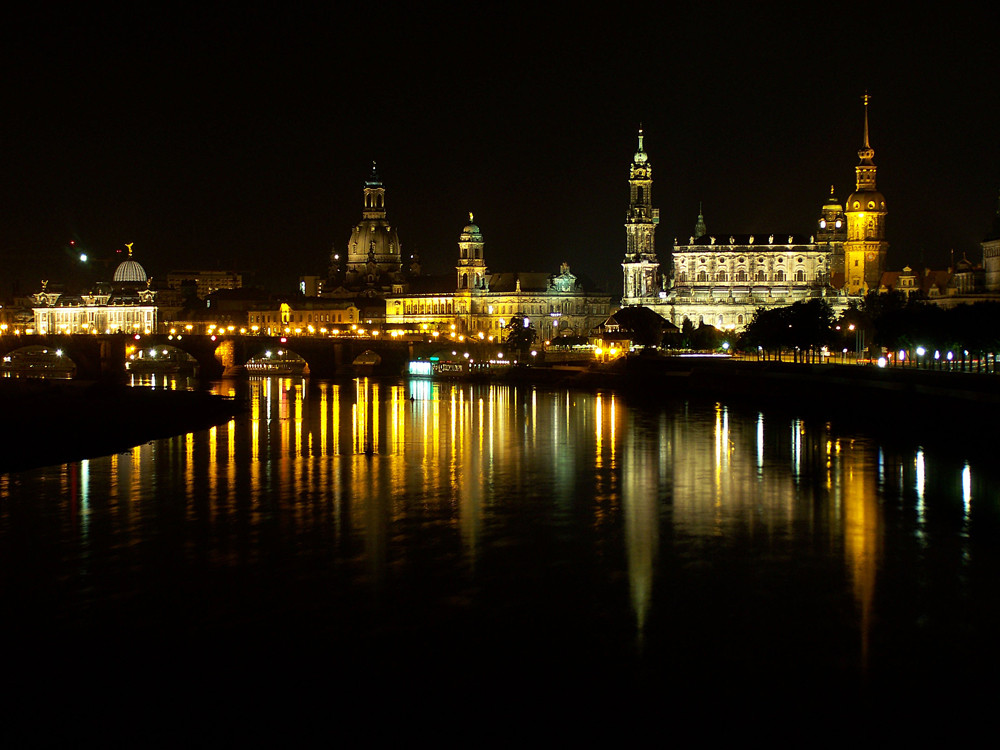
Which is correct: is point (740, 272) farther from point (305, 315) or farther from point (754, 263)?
point (305, 315)

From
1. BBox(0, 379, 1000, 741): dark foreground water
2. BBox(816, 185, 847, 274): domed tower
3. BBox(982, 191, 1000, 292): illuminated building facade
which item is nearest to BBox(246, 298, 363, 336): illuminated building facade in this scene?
BBox(816, 185, 847, 274): domed tower

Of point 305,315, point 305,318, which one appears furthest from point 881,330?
point 305,315

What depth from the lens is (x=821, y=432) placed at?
55438 millimetres

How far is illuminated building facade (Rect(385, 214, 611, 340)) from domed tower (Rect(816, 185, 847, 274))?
116 feet

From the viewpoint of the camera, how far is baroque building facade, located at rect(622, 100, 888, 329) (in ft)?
481

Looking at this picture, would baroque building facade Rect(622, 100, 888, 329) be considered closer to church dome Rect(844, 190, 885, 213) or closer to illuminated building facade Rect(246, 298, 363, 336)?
church dome Rect(844, 190, 885, 213)

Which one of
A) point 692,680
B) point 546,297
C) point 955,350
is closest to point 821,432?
point 955,350

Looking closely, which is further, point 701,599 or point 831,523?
point 831,523

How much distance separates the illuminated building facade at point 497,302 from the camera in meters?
180

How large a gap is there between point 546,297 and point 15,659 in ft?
530

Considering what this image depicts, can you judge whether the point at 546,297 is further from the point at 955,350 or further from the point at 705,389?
the point at 955,350

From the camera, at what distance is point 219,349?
136m

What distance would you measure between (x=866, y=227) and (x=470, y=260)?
60.7 meters

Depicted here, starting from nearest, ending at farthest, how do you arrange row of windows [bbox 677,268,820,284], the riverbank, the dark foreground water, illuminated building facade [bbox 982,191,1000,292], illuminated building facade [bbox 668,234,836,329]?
1. the dark foreground water
2. the riverbank
3. illuminated building facade [bbox 982,191,1000,292]
4. illuminated building facade [bbox 668,234,836,329]
5. row of windows [bbox 677,268,820,284]
